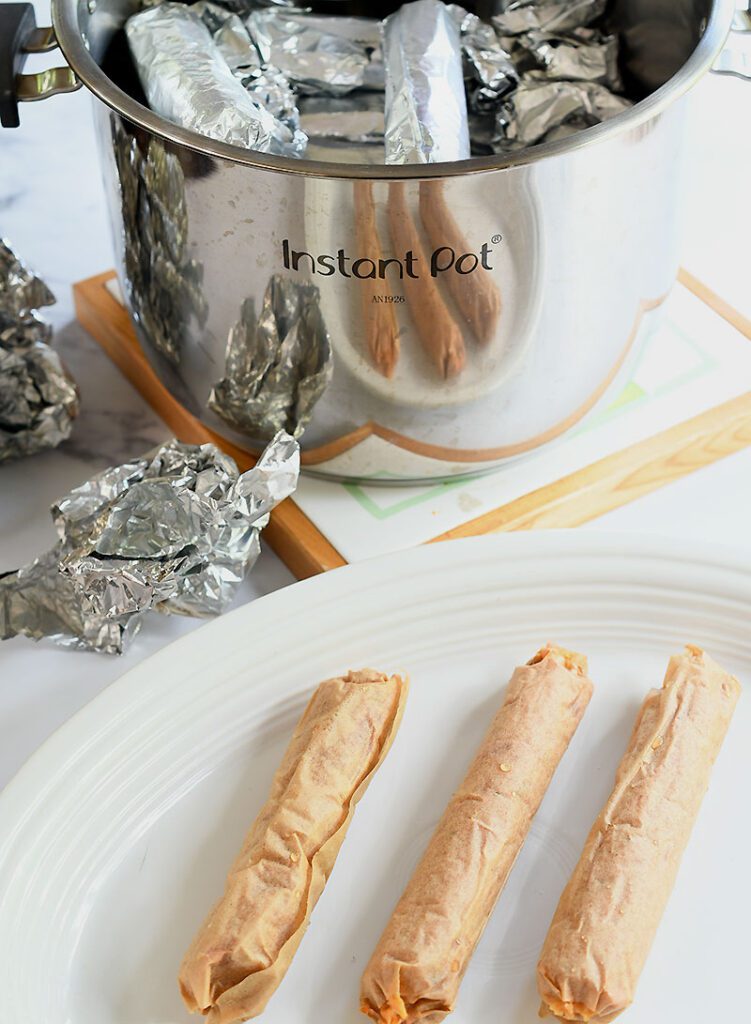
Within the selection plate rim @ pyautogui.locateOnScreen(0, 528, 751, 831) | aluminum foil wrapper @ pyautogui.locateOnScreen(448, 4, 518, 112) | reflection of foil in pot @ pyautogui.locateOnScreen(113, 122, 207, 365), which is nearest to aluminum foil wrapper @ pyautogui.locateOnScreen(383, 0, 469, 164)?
aluminum foil wrapper @ pyautogui.locateOnScreen(448, 4, 518, 112)

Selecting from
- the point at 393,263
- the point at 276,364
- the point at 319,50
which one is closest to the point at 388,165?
the point at 393,263

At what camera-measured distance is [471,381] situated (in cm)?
71

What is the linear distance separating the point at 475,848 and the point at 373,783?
0.28 ft

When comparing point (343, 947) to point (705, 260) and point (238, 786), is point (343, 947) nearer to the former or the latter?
point (238, 786)

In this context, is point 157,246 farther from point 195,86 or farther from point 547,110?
point 547,110

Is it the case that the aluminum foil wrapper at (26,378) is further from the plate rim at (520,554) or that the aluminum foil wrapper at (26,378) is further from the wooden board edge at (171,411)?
the plate rim at (520,554)

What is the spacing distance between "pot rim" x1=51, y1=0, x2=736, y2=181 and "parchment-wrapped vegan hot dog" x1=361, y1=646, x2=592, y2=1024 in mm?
270

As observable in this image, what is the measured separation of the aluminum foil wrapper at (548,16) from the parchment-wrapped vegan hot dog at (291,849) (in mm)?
477

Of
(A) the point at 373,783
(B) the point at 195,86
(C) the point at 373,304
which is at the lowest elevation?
(A) the point at 373,783

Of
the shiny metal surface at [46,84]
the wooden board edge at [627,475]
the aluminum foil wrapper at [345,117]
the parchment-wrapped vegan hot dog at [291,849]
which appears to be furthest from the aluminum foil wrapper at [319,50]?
the parchment-wrapped vegan hot dog at [291,849]

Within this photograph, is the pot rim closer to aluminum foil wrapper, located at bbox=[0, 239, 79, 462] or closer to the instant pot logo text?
the instant pot logo text

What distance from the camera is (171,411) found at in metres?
0.89

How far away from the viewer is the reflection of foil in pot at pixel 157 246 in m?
0.66

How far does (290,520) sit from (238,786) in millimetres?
205
